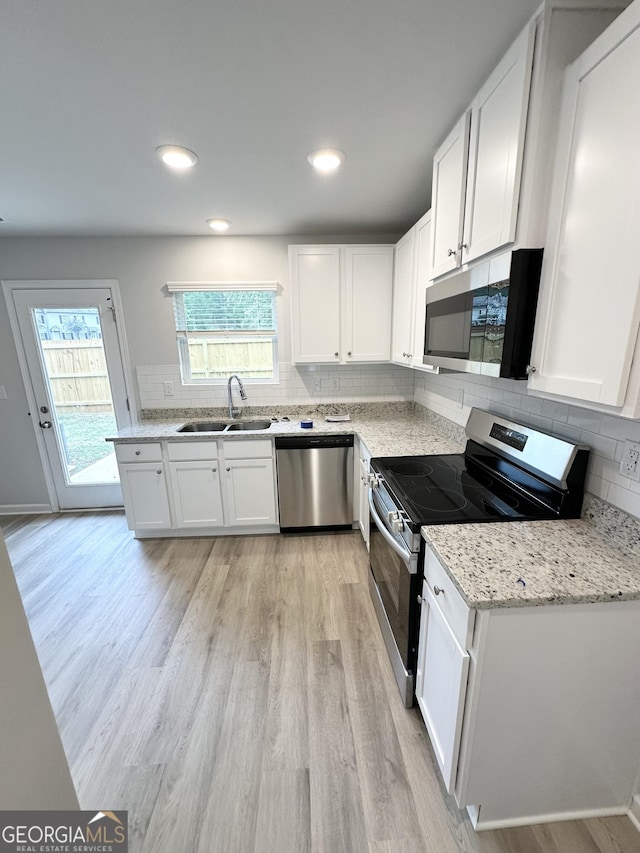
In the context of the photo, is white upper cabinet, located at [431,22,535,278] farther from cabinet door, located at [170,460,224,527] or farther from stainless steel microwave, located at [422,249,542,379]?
cabinet door, located at [170,460,224,527]

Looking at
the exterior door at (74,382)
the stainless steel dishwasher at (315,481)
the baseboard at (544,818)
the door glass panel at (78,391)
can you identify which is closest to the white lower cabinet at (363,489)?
the stainless steel dishwasher at (315,481)

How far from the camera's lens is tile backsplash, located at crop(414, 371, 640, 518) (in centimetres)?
108

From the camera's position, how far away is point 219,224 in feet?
8.38

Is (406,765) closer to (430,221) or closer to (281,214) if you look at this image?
(430,221)

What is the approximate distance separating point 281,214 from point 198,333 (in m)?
1.24

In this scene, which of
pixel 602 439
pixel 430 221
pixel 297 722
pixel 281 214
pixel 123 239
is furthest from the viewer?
pixel 123 239

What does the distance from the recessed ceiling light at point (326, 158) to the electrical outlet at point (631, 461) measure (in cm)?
181

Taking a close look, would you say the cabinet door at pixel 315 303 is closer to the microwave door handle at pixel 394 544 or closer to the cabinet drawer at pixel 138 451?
the cabinet drawer at pixel 138 451

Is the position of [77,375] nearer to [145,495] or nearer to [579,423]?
[145,495]

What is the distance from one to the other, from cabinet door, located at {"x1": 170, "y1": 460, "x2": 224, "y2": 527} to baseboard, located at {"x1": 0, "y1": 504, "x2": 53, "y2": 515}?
1661 mm

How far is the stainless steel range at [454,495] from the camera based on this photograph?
48.1 inches

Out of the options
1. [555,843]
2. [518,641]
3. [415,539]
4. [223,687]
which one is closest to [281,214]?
[415,539]

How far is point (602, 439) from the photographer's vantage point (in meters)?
1.16

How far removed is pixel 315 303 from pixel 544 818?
2951mm
